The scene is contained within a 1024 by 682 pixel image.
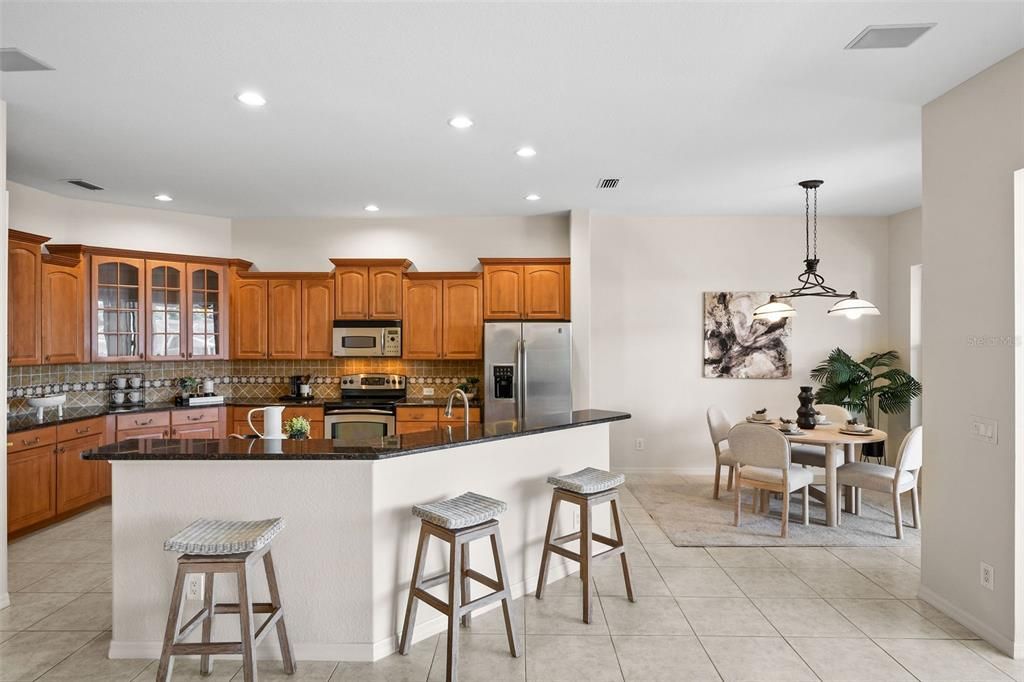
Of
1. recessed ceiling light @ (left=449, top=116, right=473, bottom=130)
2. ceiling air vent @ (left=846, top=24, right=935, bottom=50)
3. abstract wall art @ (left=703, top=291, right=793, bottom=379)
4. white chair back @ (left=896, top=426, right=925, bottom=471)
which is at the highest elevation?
recessed ceiling light @ (left=449, top=116, right=473, bottom=130)

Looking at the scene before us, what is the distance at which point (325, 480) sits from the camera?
2826 millimetres

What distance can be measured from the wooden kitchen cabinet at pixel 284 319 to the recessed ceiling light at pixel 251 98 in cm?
326

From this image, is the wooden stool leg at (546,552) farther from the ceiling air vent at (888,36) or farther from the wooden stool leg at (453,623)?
the ceiling air vent at (888,36)

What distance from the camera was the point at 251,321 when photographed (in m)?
6.43

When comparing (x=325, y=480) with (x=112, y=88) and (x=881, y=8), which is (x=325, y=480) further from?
(x=881, y=8)

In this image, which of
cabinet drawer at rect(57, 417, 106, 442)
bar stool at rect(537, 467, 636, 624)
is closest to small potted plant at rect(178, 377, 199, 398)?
cabinet drawer at rect(57, 417, 106, 442)

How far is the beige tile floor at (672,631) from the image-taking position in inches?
→ 105

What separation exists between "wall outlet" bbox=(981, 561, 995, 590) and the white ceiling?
242cm

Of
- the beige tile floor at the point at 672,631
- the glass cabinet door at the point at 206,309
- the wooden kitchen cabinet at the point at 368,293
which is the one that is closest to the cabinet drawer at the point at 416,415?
the wooden kitchen cabinet at the point at 368,293

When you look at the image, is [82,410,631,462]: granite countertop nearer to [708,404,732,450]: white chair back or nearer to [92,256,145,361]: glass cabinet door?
[708,404,732,450]: white chair back

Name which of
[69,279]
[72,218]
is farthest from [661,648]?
[72,218]

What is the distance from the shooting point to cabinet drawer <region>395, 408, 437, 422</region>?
6.04m

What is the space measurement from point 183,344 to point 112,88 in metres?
3.42

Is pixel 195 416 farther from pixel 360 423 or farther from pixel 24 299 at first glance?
pixel 24 299
